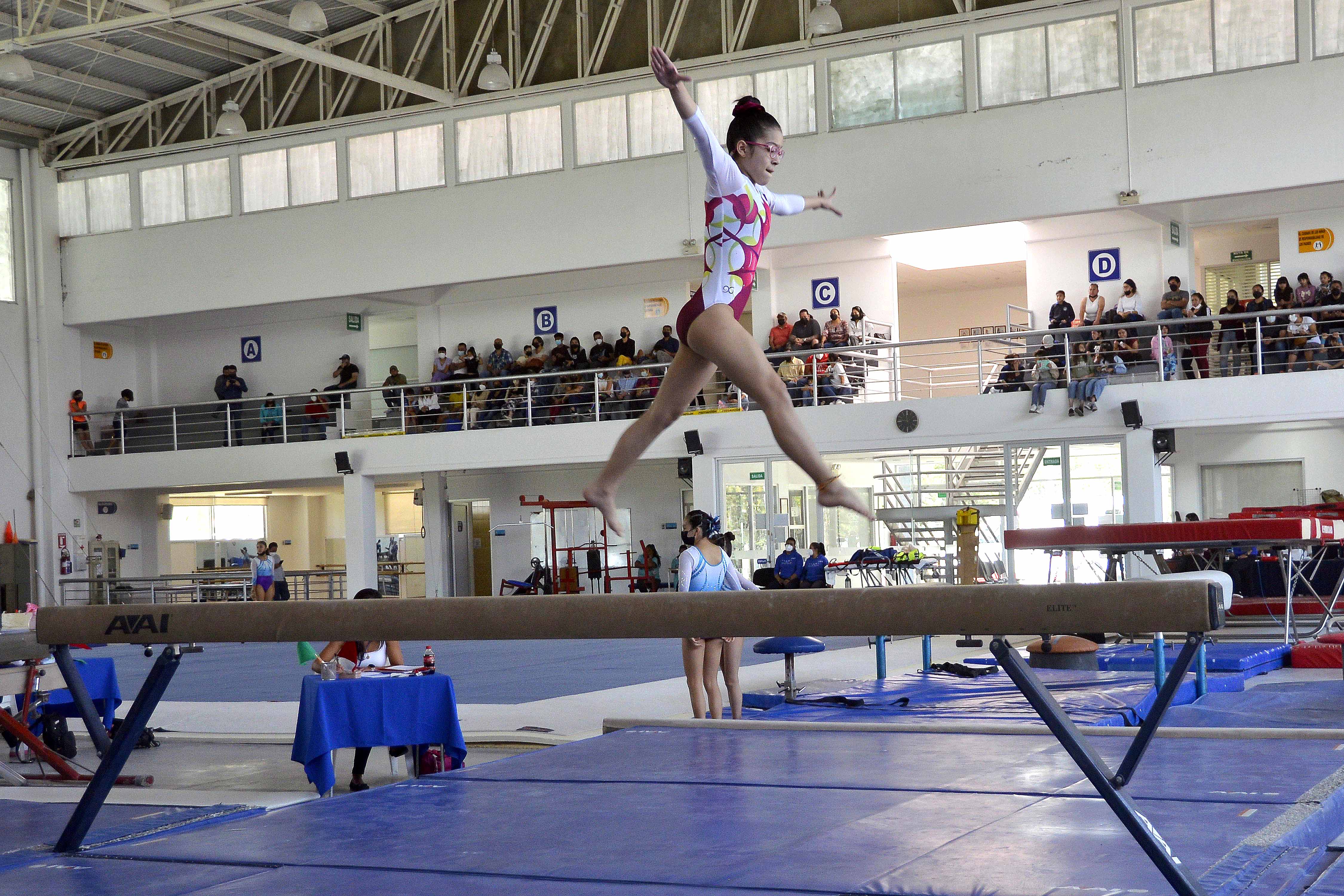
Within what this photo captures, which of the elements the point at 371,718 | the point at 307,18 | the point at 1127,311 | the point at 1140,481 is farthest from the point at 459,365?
the point at 371,718

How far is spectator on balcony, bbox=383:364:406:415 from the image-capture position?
75.7 ft

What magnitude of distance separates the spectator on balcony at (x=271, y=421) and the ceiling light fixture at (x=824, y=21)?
11.6m

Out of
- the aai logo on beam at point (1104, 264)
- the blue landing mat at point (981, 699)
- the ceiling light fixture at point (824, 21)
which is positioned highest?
the ceiling light fixture at point (824, 21)

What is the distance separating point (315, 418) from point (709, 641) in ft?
53.9

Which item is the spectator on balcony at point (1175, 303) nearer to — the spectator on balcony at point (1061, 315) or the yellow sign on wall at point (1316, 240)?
the spectator on balcony at point (1061, 315)

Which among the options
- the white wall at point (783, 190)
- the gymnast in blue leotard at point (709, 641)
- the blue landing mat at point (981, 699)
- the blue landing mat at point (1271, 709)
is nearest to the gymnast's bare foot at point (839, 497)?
the gymnast in blue leotard at point (709, 641)

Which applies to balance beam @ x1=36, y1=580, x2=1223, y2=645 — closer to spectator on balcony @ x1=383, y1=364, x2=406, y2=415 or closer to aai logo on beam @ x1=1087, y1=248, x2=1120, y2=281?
aai logo on beam @ x1=1087, y1=248, x2=1120, y2=281

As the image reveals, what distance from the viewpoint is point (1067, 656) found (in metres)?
11.2

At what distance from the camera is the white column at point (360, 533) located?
22062 millimetres

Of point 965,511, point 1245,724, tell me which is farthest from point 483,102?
point 1245,724

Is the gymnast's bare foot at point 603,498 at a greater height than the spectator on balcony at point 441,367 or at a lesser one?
lesser

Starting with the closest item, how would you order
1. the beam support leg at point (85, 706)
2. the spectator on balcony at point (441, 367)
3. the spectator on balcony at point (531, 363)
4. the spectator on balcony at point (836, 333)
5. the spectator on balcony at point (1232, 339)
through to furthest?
the beam support leg at point (85, 706)
the spectator on balcony at point (1232, 339)
the spectator on balcony at point (836, 333)
the spectator on balcony at point (531, 363)
the spectator on balcony at point (441, 367)

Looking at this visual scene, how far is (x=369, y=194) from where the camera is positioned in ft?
71.5

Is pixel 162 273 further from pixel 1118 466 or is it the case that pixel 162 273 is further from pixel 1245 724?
pixel 1245 724
